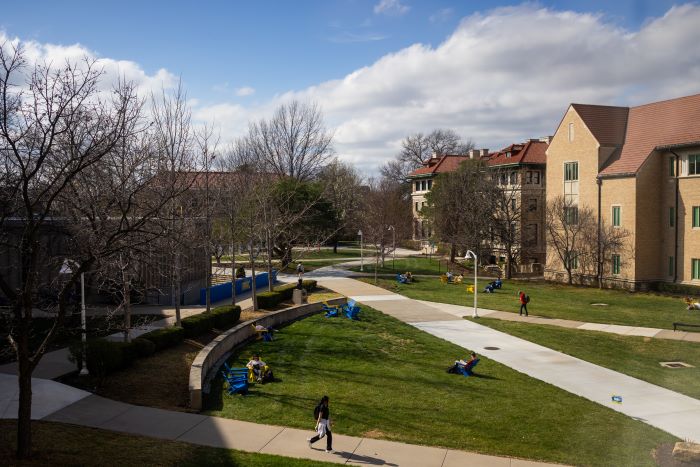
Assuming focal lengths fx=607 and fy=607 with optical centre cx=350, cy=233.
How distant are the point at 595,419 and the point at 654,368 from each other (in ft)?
22.5

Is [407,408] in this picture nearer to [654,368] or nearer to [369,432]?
[369,432]

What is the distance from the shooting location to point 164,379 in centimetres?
1667

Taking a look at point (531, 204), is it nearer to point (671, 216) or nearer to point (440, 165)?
point (671, 216)

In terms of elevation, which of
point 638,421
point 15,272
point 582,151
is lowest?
point 638,421

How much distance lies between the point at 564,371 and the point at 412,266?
36325 millimetres

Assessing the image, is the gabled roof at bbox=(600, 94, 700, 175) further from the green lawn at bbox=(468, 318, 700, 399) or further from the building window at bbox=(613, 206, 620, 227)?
the green lawn at bbox=(468, 318, 700, 399)

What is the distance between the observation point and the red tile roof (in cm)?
4116

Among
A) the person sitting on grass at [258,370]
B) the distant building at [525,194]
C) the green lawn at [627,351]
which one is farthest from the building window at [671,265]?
the person sitting on grass at [258,370]

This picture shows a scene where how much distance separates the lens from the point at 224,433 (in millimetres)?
12758

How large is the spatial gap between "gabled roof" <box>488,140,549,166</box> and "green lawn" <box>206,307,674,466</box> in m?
44.0

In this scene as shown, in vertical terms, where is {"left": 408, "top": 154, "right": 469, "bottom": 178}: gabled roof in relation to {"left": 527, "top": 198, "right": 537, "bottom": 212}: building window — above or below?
above

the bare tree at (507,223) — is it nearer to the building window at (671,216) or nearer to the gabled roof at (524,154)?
the gabled roof at (524,154)

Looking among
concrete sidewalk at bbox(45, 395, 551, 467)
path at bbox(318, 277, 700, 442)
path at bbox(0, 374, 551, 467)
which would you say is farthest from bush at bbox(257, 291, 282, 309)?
concrete sidewalk at bbox(45, 395, 551, 467)

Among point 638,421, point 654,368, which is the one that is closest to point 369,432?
point 638,421
